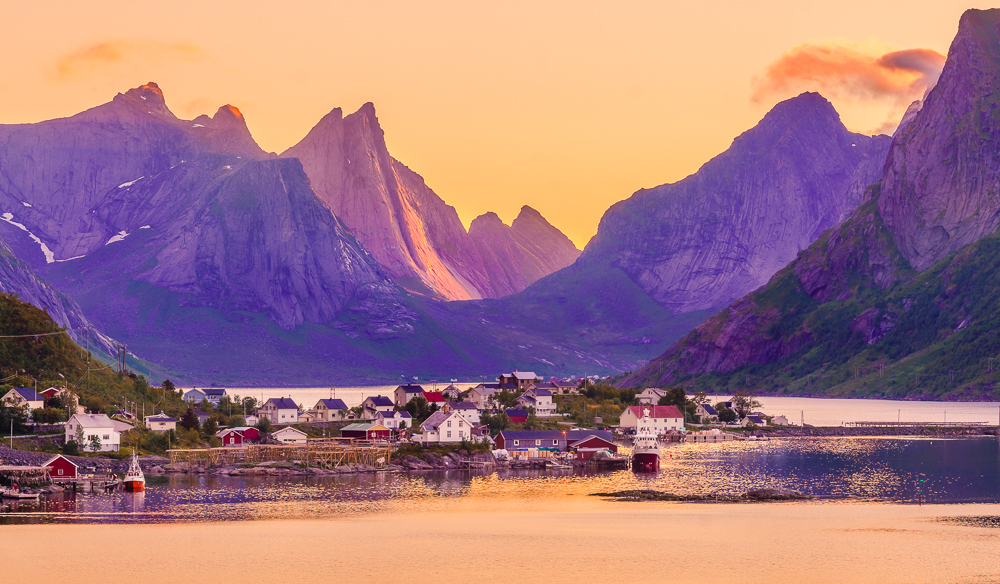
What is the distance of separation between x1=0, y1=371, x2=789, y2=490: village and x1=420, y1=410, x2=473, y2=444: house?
112mm

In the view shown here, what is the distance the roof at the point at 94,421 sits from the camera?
111m

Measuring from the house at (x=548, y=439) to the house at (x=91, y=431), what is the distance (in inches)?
1709

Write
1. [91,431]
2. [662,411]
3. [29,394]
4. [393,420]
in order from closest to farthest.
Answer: [91,431] < [29,394] < [393,420] < [662,411]

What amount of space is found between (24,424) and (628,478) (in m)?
57.5

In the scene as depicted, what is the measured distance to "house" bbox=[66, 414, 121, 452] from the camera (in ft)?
363

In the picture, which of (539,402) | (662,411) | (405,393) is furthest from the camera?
(405,393)

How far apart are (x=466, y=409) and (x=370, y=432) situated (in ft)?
69.8

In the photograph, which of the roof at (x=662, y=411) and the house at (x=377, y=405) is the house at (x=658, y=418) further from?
the house at (x=377, y=405)

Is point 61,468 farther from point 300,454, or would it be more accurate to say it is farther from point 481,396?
point 481,396

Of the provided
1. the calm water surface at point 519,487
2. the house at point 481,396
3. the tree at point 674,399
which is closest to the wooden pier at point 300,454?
the calm water surface at point 519,487

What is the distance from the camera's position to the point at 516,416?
16012cm

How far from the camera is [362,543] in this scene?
72.9 metres

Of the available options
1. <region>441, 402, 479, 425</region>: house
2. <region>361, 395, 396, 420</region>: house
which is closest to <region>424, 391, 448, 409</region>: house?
<region>441, 402, 479, 425</region>: house

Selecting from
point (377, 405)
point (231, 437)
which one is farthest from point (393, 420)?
point (231, 437)
